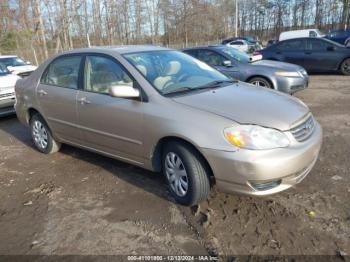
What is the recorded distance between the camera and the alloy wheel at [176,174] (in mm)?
3188

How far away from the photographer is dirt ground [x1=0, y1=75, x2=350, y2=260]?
2.72 meters

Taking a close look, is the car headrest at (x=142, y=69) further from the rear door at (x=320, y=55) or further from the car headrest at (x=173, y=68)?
the rear door at (x=320, y=55)

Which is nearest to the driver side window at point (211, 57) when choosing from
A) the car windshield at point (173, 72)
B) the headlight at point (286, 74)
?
the headlight at point (286, 74)

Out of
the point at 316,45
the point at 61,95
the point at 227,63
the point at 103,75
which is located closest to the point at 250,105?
the point at 103,75

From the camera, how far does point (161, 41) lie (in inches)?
1847

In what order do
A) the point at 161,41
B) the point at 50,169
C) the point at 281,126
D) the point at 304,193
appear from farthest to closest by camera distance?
the point at 161,41
the point at 50,169
the point at 304,193
the point at 281,126

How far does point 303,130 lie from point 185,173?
123 centimetres

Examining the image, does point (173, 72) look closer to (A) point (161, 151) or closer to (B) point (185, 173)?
(A) point (161, 151)

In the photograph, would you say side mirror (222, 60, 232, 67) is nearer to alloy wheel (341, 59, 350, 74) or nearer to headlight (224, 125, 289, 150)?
headlight (224, 125, 289, 150)

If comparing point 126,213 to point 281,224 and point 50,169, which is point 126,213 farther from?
point 50,169

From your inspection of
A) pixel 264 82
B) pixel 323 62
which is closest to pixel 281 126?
pixel 264 82

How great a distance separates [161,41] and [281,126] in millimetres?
46036

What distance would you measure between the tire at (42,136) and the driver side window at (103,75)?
4.56ft

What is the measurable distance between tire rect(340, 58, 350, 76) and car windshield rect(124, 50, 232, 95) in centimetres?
887
